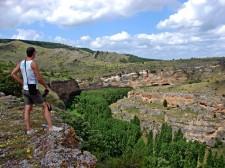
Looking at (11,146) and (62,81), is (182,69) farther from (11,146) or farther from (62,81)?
(11,146)

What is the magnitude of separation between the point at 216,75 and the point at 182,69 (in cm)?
1903

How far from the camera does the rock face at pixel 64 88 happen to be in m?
122

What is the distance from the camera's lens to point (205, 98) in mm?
103375

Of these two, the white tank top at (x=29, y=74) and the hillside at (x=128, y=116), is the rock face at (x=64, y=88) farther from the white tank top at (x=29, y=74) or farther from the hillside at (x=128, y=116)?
the white tank top at (x=29, y=74)

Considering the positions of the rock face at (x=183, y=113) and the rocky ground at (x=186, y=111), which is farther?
the rocky ground at (x=186, y=111)

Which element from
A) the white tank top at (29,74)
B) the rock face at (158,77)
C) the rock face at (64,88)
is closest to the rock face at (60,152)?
the white tank top at (29,74)

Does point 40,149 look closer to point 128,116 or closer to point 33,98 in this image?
point 33,98

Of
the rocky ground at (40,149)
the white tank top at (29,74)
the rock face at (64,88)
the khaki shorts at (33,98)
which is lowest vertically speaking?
the rock face at (64,88)

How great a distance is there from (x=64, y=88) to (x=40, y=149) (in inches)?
4688

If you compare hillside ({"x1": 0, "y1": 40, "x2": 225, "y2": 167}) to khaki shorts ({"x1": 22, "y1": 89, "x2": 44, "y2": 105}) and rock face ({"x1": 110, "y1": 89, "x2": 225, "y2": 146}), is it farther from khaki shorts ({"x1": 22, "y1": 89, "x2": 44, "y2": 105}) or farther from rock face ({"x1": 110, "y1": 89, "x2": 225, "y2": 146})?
khaki shorts ({"x1": 22, "y1": 89, "x2": 44, "y2": 105})

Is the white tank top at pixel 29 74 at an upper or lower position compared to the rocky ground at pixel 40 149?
upper

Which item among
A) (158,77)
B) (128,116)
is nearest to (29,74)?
(128,116)

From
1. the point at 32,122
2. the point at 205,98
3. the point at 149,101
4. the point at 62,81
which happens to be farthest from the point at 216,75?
the point at 32,122

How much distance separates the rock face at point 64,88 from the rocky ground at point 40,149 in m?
104
